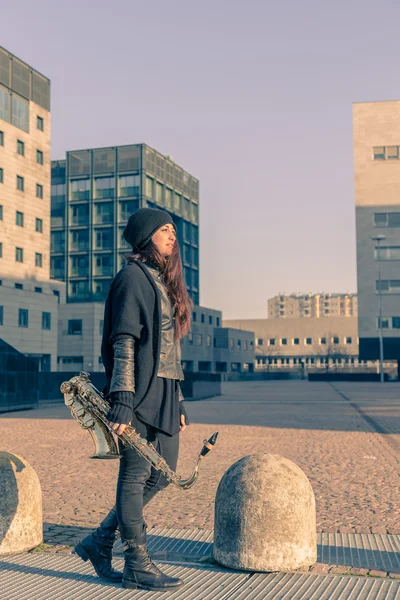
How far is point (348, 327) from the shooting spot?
132 meters

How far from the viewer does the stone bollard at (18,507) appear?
504 centimetres

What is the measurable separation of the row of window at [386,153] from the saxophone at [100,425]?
73.2 metres

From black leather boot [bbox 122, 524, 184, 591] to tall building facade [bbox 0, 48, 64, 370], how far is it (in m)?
50.6

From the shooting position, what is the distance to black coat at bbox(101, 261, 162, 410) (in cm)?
417

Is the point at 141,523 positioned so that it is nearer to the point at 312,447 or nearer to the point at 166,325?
the point at 166,325

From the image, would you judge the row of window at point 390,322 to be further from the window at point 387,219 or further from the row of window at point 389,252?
the window at point 387,219

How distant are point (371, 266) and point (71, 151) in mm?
35680

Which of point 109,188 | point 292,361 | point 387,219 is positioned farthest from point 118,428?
point 292,361

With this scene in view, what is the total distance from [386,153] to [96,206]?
31.2m

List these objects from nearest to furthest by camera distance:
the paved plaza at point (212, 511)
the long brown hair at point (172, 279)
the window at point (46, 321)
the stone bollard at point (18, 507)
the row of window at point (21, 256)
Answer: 1. the paved plaza at point (212, 511)
2. the long brown hair at point (172, 279)
3. the stone bollard at point (18, 507)
4. the window at point (46, 321)
5. the row of window at point (21, 256)

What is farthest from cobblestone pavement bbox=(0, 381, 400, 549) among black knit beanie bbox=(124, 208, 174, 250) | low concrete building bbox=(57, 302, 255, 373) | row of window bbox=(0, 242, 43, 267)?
low concrete building bbox=(57, 302, 255, 373)

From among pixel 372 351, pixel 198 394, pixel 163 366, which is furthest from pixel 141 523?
pixel 372 351

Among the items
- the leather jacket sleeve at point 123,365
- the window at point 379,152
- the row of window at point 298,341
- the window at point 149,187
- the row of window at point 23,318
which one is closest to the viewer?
the leather jacket sleeve at point 123,365

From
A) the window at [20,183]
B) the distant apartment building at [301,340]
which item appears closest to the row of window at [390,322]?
the window at [20,183]
